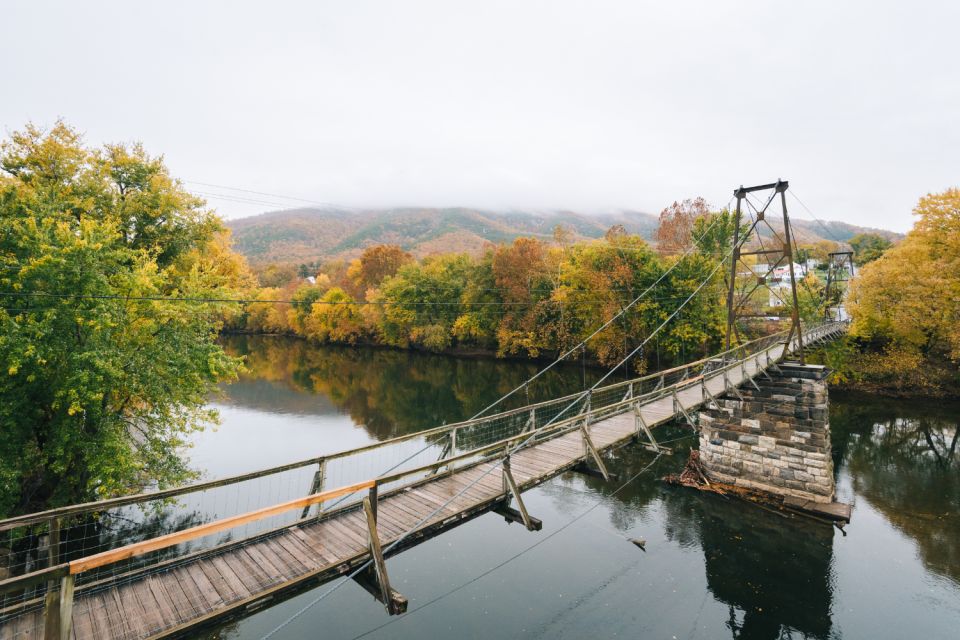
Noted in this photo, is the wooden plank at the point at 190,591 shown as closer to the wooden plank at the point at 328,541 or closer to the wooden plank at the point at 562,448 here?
the wooden plank at the point at 328,541

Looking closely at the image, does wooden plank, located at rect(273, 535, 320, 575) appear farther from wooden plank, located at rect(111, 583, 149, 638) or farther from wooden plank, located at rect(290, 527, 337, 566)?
wooden plank, located at rect(111, 583, 149, 638)

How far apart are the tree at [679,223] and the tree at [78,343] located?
35.7 m

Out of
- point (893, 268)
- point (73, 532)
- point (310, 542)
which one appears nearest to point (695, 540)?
point (310, 542)

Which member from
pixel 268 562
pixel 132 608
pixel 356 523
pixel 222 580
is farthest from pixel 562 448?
pixel 132 608

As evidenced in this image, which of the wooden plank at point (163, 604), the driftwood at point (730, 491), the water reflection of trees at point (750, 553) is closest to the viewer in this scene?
the wooden plank at point (163, 604)

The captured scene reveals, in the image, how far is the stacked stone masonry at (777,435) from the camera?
13.3 meters

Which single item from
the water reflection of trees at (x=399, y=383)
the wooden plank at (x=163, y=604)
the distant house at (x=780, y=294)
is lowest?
the water reflection of trees at (x=399, y=383)

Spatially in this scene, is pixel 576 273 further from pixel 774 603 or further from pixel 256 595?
pixel 256 595

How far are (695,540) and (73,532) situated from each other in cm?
1567

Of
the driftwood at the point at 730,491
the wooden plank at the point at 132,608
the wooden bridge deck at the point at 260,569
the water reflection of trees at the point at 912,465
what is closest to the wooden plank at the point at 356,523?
the wooden bridge deck at the point at 260,569

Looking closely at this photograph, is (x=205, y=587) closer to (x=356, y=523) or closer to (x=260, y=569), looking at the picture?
(x=260, y=569)

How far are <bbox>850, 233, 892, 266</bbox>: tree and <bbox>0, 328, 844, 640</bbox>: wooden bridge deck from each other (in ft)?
136

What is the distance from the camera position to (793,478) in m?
13.6

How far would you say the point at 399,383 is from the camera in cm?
3250
